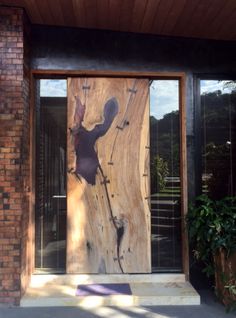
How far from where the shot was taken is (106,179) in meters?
4.59

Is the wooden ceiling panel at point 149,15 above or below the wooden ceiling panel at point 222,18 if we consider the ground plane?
above

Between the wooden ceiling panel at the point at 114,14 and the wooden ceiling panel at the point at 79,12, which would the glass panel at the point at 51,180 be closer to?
the wooden ceiling panel at the point at 79,12

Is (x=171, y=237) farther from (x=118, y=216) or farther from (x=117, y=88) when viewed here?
(x=117, y=88)

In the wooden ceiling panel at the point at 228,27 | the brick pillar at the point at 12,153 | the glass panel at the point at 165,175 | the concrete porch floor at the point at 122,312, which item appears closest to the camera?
the concrete porch floor at the point at 122,312

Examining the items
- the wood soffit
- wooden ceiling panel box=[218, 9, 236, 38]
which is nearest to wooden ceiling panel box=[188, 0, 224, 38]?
the wood soffit

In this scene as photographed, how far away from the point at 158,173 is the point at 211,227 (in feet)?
3.41

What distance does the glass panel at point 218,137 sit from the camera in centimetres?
465

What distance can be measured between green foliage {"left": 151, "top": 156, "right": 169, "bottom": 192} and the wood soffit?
1519 mm

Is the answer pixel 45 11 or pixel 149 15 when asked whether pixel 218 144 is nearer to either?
pixel 149 15

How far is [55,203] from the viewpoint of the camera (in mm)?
4602

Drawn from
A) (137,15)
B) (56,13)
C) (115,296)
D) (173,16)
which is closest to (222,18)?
(173,16)

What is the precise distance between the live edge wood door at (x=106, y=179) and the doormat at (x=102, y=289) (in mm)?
214

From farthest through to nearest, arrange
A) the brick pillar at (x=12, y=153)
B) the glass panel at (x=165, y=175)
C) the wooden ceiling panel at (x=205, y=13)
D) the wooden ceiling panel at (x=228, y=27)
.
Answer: the glass panel at (x=165, y=175), the wooden ceiling panel at (x=228, y=27), the brick pillar at (x=12, y=153), the wooden ceiling panel at (x=205, y=13)

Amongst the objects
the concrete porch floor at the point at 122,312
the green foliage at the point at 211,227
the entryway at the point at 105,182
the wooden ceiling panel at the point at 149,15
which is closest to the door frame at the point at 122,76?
the entryway at the point at 105,182
